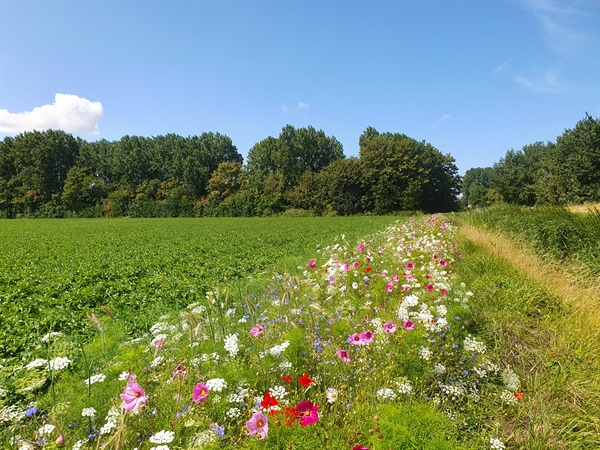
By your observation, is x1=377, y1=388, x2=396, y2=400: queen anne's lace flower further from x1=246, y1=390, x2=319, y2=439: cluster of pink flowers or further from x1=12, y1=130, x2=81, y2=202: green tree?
x1=12, y1=130, x2=81, y2=202: green tree

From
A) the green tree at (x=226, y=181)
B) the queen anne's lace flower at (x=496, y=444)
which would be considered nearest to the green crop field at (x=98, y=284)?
the queen anne's lace flower at (x=496, y=444)

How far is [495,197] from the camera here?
74875mm

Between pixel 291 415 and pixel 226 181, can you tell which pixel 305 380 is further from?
pixel 226 181

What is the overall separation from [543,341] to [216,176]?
69.0 m

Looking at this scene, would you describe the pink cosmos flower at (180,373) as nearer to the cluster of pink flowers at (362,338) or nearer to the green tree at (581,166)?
the cluster of pink flowers at (362,338)

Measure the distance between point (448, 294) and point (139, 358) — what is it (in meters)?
3.57

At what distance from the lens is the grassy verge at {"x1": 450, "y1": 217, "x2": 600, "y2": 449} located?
2.45 meters

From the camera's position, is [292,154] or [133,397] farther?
[292,154]

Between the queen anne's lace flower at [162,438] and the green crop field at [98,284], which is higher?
the queen anne's lace flower at [162,438]

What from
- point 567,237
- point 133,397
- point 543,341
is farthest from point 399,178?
point 133,397

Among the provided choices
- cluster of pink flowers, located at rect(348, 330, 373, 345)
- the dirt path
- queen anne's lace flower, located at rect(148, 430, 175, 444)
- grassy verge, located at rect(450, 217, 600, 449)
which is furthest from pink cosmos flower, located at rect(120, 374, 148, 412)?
the dirt path

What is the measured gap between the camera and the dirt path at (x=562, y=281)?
434 cm

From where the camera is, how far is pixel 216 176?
68875 mm

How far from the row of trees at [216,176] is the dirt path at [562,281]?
48418 mm
